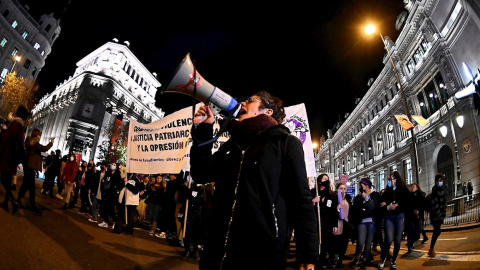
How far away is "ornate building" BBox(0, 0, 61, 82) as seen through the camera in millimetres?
52500

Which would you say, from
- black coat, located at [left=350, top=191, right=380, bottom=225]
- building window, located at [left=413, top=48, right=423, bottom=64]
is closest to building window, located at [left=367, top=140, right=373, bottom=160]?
building window, located at [left=413, top=48, right=423, bottom=64]

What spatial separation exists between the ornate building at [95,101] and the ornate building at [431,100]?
44402 mm

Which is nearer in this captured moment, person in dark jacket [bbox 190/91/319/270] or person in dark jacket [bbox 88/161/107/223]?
person in dark jacket [bbox 190/91/319/270]

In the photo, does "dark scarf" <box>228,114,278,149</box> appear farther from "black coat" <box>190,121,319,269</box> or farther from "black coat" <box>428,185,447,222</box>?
"black coat" <box>428,185,447,222</box>

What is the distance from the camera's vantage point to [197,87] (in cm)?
244

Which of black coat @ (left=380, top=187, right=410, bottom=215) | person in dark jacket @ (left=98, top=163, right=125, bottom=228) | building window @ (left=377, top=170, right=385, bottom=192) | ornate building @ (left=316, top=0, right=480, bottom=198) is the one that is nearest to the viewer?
black coat @ (left=380, top=187, right=410, bottom=215)

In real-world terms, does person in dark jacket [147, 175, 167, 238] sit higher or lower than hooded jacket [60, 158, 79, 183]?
lower

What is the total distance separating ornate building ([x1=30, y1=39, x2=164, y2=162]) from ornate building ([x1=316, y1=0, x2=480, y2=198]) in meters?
44.4

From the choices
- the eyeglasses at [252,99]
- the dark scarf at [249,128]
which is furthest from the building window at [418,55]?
the dark scarf at [249,128]

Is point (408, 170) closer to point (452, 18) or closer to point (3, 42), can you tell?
point (452, 18)

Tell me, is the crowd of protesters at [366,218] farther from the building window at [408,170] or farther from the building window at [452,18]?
the building window at [408,170]

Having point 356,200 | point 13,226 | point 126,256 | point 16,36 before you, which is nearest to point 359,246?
point 356,200

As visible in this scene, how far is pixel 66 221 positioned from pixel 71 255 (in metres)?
3.10

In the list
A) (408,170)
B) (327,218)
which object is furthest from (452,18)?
Answer: (327,218)
